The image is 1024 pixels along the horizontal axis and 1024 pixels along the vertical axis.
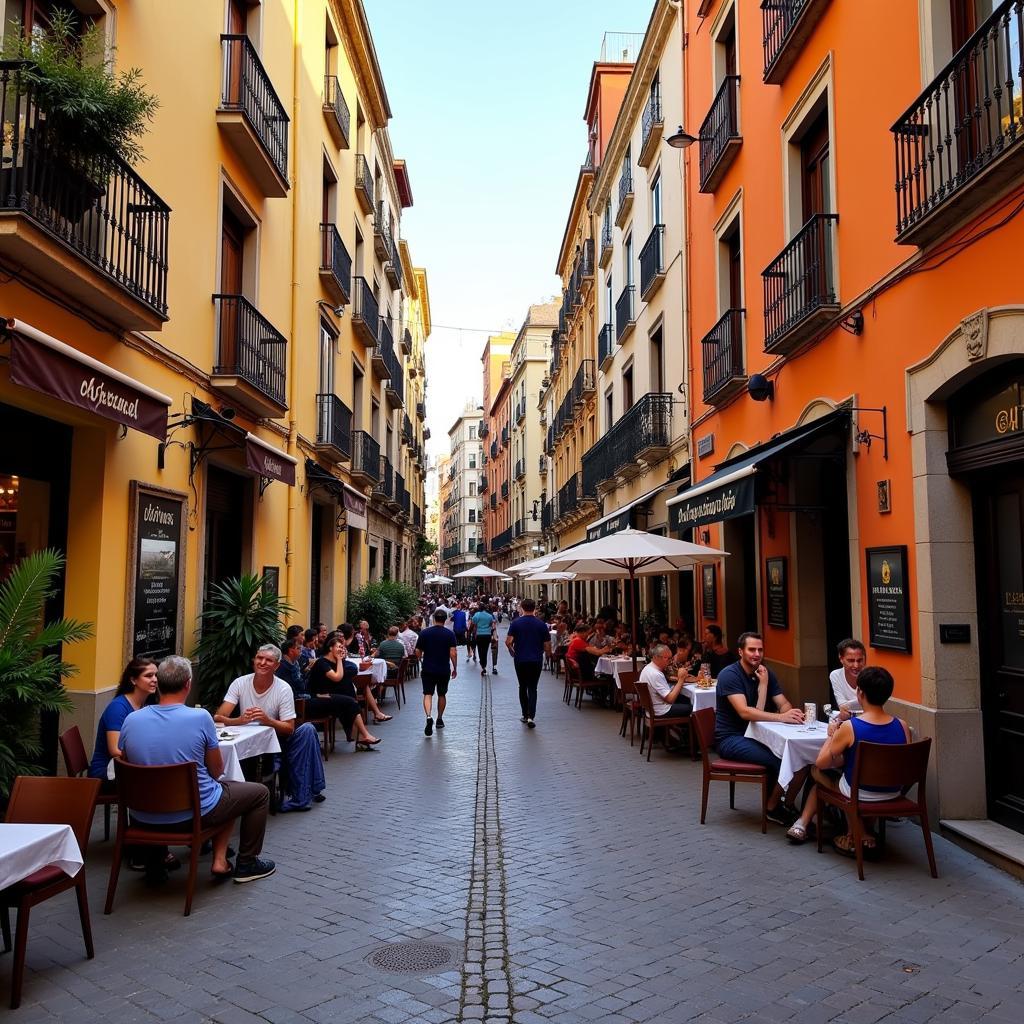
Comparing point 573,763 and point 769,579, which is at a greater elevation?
point 769,579

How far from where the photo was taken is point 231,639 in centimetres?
978

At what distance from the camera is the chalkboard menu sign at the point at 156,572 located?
27.1ft

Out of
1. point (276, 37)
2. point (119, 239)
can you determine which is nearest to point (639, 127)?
point (276, 37)

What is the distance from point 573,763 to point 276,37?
38.6 ft

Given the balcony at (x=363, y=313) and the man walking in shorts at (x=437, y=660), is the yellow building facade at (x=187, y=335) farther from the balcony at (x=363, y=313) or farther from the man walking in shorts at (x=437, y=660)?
the man walking in shorts at (x=437, y=660)

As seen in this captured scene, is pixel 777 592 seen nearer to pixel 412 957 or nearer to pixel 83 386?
pixel 412 957

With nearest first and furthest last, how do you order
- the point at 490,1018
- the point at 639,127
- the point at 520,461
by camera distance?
1. the point at 490,1018
2. the point at 639,127
3. the point at 520,461

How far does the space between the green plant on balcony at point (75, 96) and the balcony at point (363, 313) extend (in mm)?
12904

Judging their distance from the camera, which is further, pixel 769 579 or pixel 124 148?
pixel 769 579

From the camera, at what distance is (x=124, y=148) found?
667 cm

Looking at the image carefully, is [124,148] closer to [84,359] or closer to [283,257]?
[84,359]

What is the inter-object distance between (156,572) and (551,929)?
5.89 metres

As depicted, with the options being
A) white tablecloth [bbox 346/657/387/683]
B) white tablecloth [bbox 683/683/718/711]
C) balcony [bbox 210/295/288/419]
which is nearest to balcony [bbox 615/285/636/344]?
balcony [bbox 210/295/288/419]

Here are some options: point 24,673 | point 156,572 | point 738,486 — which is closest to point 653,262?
point 738,486
